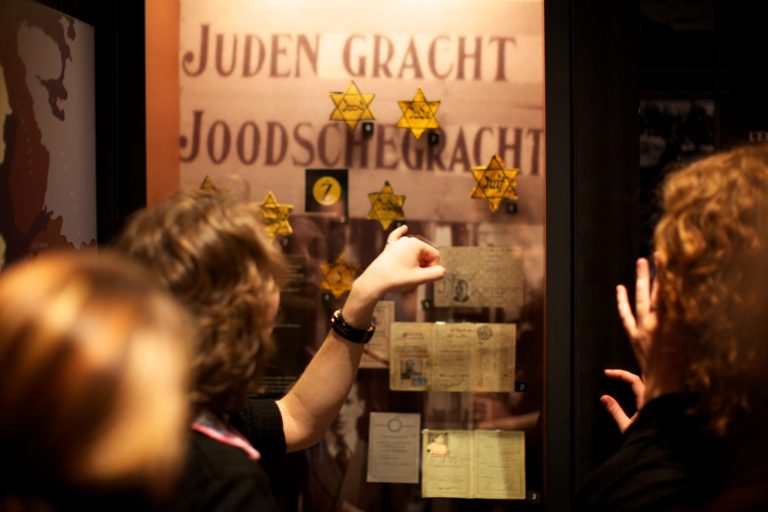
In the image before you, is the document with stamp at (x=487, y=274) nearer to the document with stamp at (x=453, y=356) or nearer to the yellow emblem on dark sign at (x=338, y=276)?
the document with stamp at (x=453, y=356)

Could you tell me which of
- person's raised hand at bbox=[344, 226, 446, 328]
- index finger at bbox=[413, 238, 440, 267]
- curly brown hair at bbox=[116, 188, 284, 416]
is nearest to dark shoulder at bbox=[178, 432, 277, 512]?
curly brown hair at bbox=[116, 188, 284, 416]

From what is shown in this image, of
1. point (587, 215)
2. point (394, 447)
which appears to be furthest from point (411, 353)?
point (587, 215)

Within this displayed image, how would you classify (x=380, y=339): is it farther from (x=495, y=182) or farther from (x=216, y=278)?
(x=216, y=278)

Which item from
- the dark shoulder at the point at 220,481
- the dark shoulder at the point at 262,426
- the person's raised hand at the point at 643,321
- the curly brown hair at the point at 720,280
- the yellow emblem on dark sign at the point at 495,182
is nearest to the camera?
the dark shoulder at the point at 220,481

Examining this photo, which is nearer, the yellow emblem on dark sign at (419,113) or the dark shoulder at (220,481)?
the dark shoulder at (220,481)

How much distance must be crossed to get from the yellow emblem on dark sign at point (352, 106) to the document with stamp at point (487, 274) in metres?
0.40

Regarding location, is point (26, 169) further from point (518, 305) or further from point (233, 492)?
point (518, 305)

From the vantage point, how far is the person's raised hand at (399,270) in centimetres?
164

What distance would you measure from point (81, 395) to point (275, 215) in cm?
127

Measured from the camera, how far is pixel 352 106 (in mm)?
1941

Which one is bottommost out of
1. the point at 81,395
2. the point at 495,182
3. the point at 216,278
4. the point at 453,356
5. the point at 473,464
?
the point at 473,464

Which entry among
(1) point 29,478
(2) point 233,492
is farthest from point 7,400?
(2) point 233,492

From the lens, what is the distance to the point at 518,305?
1.93 metres

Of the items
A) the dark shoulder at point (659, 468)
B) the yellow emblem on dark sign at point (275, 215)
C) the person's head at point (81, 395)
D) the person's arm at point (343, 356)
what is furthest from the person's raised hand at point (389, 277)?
the person's head at point (81, 395)
